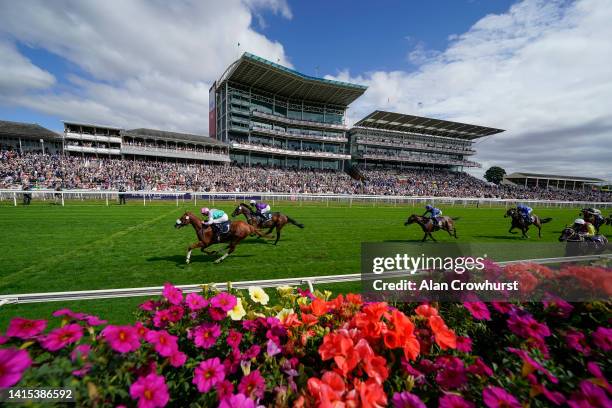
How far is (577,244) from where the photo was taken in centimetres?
693

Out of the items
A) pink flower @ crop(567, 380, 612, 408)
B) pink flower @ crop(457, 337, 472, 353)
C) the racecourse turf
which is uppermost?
pink flower @ crop(567, 380, 612, 408)

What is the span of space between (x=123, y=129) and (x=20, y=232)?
122 ft

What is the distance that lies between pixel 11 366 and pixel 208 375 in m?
0.70

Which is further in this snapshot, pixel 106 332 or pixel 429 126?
pixel 429 126

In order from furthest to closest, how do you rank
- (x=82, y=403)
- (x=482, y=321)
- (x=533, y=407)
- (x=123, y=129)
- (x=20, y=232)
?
(x=123, y=129), (x=20, y=232), (x=482, y=321), (x=533, y=407), (x=82, y=403)

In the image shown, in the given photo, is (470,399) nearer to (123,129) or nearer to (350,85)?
(123,129)

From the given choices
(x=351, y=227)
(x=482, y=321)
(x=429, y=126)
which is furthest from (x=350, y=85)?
(x=482, y=321)

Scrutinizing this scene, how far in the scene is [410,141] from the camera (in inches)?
2441

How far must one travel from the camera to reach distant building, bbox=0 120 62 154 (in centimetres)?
3678

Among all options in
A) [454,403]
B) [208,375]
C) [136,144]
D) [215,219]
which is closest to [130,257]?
[215,219]

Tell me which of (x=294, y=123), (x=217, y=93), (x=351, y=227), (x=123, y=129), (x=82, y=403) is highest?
(x=217, y=93)

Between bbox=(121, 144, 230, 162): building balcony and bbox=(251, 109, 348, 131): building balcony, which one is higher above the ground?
bbox=(251, 109, 348, 131): building balcony

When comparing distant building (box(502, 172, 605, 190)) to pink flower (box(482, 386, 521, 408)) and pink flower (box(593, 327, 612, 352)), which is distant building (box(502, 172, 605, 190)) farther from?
pink flower (box(482, 386, 521, 408))

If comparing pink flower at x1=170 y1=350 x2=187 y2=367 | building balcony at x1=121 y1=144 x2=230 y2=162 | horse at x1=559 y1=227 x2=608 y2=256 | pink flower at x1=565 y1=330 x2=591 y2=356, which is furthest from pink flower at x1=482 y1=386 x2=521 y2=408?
building balcony at x1=121 y1=144 x2=230 y2=162
